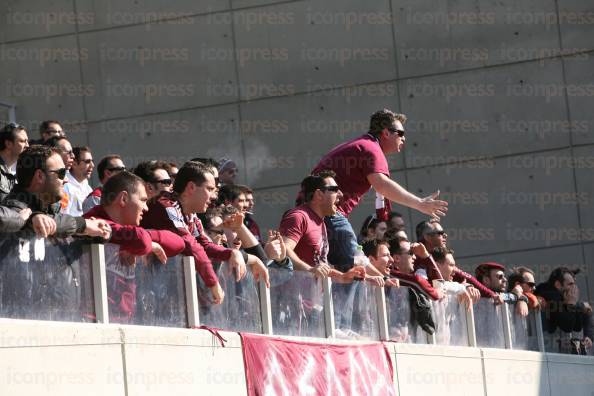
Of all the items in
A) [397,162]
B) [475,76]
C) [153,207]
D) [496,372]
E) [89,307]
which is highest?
[475,76]

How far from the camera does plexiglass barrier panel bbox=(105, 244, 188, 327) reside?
6.12 metres

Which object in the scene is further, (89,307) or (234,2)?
(234,2)

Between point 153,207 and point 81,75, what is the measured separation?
10290 mm

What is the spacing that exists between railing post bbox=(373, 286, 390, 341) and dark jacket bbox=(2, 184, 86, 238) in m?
4.04

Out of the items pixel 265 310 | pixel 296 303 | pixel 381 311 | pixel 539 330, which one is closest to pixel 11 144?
pixel 265 310

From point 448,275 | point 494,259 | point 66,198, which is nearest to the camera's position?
point 66,198

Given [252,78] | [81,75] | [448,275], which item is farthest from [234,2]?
[448,275]

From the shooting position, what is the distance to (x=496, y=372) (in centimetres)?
1134

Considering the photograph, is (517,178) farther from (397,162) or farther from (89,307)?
(89,307)

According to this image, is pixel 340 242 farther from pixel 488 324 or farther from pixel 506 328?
pixel 506 328

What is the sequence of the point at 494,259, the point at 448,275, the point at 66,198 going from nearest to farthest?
the point at 66,198 < the point at 448,275 < the point at 494,259

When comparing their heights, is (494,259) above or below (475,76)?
below

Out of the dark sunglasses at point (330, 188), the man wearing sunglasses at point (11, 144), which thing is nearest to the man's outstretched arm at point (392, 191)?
the dark sunglasses at point (330, 188)

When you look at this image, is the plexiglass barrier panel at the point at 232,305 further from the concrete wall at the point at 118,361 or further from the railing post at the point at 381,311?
the railing post at the point at 381,311
